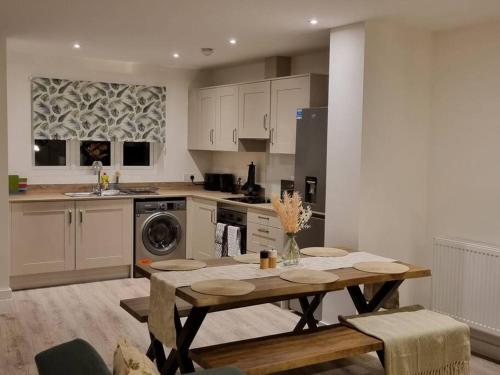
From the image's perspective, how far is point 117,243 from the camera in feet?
19.9

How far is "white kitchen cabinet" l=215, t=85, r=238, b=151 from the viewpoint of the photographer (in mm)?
6148

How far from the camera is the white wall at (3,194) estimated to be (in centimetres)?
480

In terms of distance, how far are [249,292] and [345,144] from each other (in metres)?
1.82

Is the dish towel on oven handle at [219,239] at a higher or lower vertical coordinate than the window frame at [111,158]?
lower

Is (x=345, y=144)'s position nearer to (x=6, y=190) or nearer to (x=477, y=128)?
(x=477, y=128)

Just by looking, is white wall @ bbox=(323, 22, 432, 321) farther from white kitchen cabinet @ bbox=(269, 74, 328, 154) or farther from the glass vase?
the glass vase

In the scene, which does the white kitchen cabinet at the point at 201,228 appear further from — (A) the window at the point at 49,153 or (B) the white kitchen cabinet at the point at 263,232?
(A) the window at the point at 49,153

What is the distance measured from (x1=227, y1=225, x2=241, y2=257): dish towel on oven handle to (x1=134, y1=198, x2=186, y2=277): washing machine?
915mm

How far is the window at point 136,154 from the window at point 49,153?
2.38ft

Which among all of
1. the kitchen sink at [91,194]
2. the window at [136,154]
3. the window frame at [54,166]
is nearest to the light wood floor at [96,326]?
the kitchen sink at [91,194]

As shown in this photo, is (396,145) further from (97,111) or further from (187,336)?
(97,111)

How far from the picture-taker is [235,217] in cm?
575

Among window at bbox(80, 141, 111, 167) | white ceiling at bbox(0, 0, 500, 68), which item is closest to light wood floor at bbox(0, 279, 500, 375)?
window at bbox(80, 141, 111, 167)

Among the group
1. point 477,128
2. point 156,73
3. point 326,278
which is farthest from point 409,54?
point 156,73
